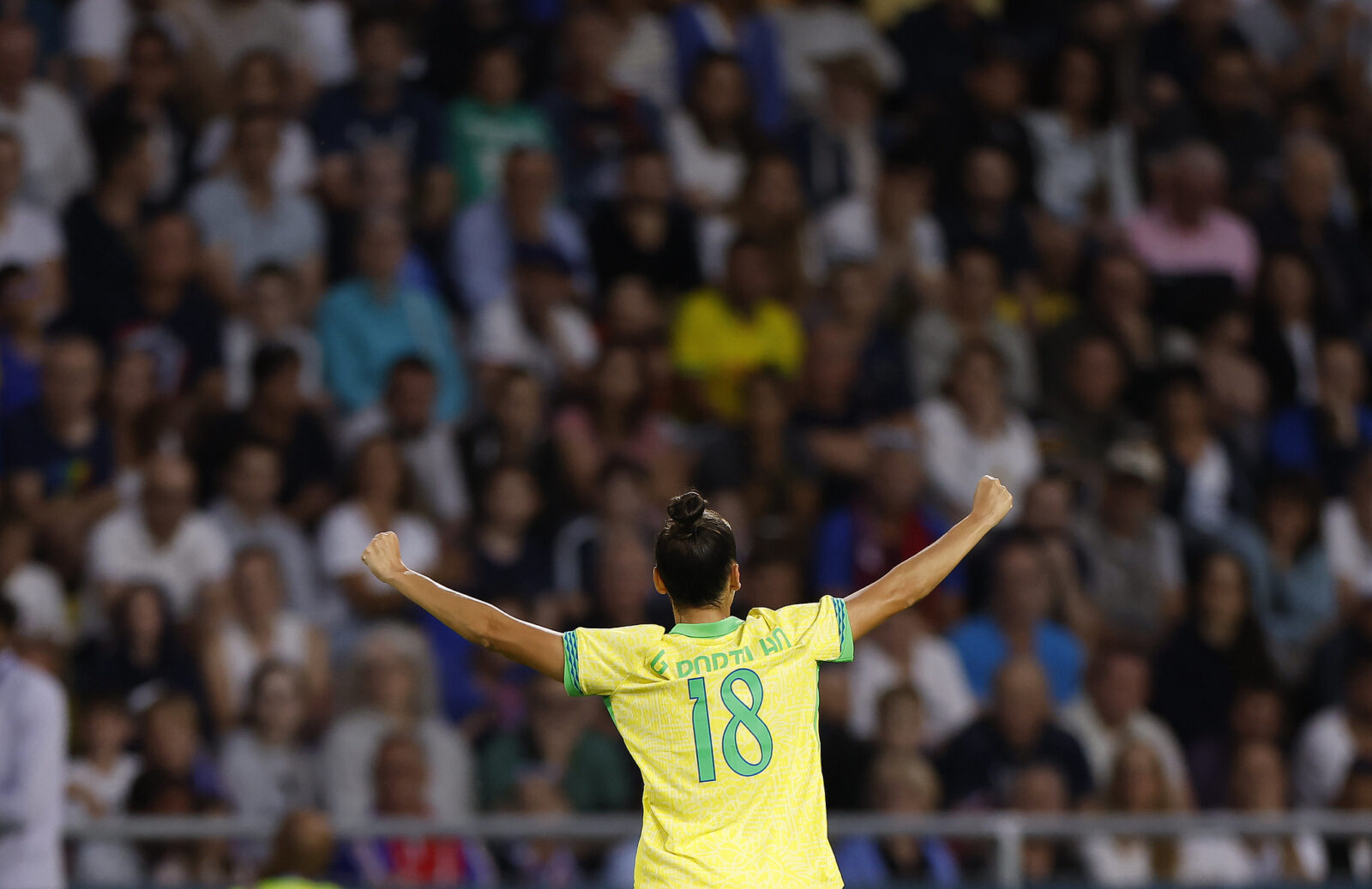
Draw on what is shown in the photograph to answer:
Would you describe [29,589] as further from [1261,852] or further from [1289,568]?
[1289,568]

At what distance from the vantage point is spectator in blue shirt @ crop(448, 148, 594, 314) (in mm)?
11016

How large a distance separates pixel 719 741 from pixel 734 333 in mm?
6830

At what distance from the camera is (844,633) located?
4551 millimetres

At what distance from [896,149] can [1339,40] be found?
3841 mm

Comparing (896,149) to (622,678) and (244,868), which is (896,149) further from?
(622,678)

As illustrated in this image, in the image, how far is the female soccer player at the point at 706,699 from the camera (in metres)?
4.35

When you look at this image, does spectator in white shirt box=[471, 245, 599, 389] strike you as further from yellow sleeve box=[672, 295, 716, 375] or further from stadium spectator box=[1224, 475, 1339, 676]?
stadium spectator box=[1224, 475, 1339, 676]

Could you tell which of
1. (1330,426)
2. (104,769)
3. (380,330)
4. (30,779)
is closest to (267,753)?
(104,769)

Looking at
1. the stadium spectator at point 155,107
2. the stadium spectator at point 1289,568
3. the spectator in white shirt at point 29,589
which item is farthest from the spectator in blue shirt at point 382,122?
the stadium spectator at point 1289,568

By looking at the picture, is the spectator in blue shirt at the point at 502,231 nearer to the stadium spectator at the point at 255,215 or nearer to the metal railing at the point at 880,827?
the stadium spectator at the point at 255,215

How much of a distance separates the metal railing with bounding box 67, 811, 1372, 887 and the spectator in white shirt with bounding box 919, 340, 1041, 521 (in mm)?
2202

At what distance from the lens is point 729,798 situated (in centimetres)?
436

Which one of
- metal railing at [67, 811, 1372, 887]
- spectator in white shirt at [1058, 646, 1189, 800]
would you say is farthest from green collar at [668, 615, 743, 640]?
spectator in white shirt at [1058, 646, 1189, 800]

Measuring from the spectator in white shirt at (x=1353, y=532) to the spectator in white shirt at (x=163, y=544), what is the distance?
234 inches
